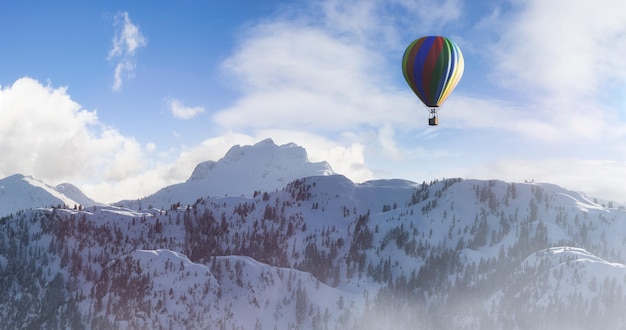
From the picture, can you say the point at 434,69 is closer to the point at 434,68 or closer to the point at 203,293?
the point at 434,68

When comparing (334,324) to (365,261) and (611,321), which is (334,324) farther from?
(611,321)

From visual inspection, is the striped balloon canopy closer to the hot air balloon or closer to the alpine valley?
the hot air balloon

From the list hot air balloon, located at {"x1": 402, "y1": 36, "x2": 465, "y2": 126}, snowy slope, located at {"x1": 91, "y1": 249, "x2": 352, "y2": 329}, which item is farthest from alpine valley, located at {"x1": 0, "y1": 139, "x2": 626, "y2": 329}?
hot air balloon, located at {"x1": 402, "y1": 36, "x2": 465, "y2": 126}

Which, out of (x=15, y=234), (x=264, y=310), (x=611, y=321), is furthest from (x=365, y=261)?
(x=15, y=234)

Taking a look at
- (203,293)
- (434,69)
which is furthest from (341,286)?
(434,69)

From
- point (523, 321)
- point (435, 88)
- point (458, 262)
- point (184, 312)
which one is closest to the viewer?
point (435, 88)

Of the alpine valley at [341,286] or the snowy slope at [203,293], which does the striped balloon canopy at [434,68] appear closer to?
the alpine valley at [341,286]

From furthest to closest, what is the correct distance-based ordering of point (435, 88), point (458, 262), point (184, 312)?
point (458, 262)
point (184, 312)
point (435, 88)

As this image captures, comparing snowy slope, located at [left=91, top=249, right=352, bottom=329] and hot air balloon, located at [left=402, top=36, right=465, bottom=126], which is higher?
hot air balloon, located at [left=402, top=36, right=465, bottom=126]
